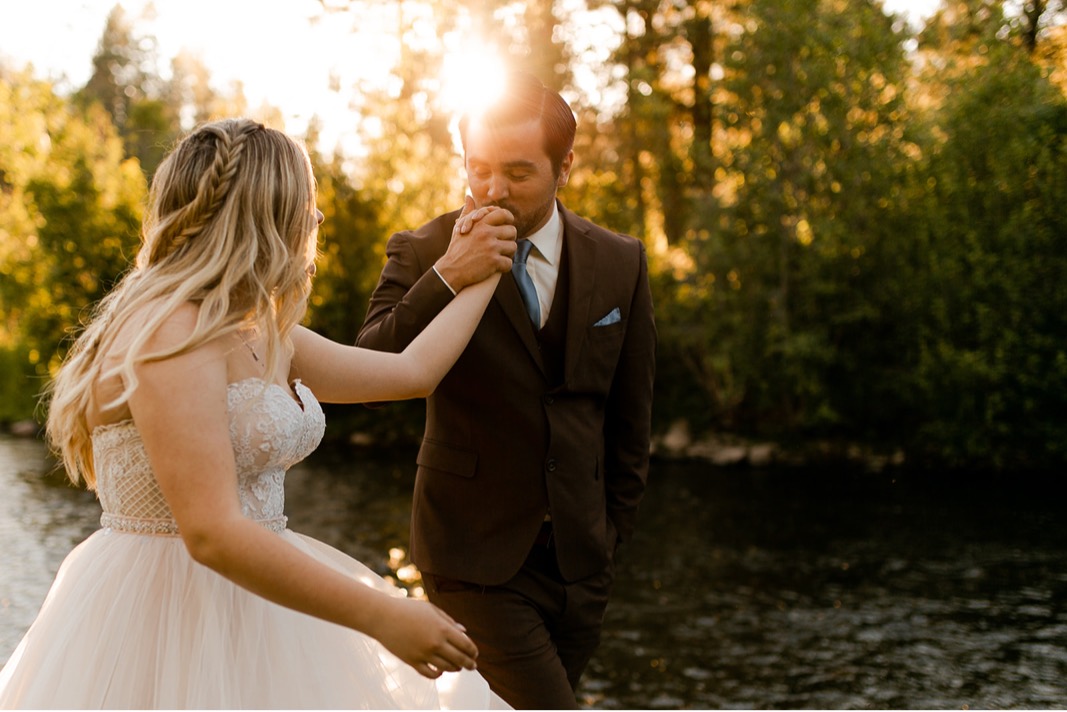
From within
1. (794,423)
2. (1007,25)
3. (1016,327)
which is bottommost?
(794,423)

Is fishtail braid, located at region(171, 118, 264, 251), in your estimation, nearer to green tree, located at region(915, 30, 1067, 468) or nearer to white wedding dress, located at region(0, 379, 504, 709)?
white wedding dress, located at region(0, 379, 504, 709)

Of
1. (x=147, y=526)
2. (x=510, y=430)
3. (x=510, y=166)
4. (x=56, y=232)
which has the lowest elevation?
(x=147, y=526)

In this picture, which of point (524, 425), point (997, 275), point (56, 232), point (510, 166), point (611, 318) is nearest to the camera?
point (510, 166)

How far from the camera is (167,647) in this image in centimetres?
217

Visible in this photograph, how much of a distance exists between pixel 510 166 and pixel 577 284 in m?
0.44

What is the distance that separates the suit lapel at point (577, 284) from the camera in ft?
10.5

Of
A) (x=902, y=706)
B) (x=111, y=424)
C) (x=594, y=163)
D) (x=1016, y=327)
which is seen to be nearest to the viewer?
(x=111, y=424)

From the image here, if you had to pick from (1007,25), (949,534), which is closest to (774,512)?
(949,534)

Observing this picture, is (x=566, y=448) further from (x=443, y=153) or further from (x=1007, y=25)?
(x=443, y=153)

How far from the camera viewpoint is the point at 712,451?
1789 centimetres

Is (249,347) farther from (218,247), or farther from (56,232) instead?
(56,232)

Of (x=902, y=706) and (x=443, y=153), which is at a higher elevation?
(x=443, y=153)

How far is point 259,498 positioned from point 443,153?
67.6 ft

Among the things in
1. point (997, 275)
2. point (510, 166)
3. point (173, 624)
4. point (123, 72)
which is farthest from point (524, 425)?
point (123, 72)
